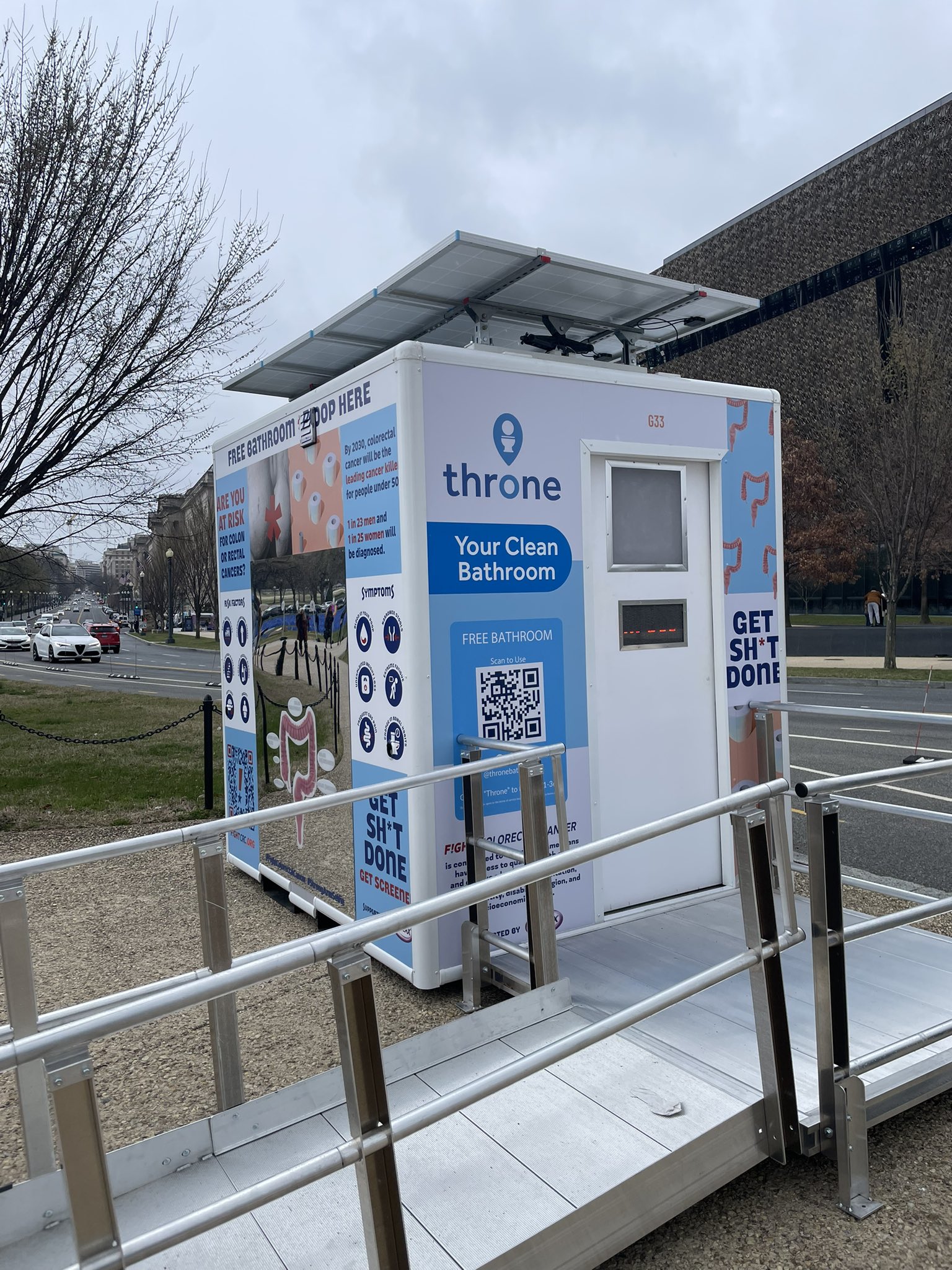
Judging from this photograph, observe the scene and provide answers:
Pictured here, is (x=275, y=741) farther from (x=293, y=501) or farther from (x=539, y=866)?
(x=539, y=866)

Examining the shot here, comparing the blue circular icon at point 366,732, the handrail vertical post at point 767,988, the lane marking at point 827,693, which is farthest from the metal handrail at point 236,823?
the lane marking at point 827,693

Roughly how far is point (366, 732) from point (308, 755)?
95 centimetres

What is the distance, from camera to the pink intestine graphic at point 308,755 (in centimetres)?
576

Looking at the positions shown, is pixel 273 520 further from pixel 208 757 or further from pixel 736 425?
pixel 208 757

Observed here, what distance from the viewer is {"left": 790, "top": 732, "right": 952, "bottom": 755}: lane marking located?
11494 millimetres

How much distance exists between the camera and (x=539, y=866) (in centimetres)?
258

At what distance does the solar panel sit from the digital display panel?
1.43 metres

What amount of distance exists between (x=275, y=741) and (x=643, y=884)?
2.49m

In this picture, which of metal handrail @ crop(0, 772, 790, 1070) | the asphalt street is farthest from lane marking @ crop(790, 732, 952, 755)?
metal handrail @ crop(0, 772, 790, 1070)

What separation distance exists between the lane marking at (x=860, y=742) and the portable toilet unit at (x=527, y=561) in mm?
6870

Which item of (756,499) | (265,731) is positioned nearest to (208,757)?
(265,731)

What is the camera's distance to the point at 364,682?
16.3ft

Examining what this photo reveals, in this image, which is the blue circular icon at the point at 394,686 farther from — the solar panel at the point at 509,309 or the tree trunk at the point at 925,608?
the tree trunk at the point at 925,608

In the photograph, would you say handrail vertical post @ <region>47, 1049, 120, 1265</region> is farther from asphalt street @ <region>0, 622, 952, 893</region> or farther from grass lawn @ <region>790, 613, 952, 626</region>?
grass lawn @ <region>790, 613, 952, 626</region>
